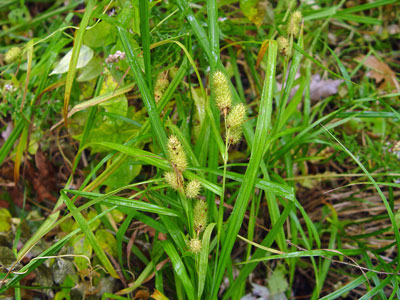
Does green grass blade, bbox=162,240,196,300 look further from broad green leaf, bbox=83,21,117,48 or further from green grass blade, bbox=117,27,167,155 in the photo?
broad green leaf, bbox=83,21,117,48

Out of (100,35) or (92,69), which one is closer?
(100,35)

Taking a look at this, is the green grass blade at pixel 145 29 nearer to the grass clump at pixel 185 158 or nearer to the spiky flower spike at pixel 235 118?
the grass clump at pixel 185 158

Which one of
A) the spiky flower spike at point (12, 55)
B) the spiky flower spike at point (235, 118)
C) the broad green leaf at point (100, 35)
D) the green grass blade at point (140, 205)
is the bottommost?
the green grass blade at point (140, 205)

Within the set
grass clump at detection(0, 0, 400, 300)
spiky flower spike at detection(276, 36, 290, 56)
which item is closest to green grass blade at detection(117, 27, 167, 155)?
grass clump at detection(0, 0, 400, 300)

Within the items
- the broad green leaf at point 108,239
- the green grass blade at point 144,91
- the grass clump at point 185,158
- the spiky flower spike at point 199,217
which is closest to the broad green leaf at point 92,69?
the grass clump at point 185,158

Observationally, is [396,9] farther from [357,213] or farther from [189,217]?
[189,217]

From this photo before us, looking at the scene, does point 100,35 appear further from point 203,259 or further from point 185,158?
point 203,259

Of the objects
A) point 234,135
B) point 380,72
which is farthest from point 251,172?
point 380,72

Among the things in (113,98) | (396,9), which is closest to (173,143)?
(113,98)
